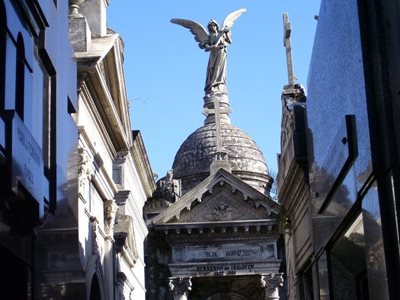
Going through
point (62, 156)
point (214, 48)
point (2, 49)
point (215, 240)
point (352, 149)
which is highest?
point (214, 48)

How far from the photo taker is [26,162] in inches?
345

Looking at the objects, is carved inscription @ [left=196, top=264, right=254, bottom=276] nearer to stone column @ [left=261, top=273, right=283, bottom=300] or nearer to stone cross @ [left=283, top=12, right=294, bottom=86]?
stone column @ [left=261, top=273, right=283, bottom=300]

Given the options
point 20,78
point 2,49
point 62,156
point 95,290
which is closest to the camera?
point 2,49

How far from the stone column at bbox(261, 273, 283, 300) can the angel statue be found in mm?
10463

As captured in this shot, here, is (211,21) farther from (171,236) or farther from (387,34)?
(387,34)

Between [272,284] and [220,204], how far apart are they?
3.49 meters

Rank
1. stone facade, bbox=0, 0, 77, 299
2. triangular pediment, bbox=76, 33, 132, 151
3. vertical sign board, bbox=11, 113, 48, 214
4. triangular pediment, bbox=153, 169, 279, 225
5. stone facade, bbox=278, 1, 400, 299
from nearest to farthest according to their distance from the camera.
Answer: stone facade, bbox=278, 1, 400, 299
vertical sign board, bbox=11, 113, 48, 214
stone facade, bbox=0, 0, 77, 299
triangular pediment, bbox=76, 33, 132, 151
triangular pediment, bbox=153, 169, 279, 225

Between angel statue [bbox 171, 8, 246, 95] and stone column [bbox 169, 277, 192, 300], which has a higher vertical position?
angel statue [bbox 171, 8, 246, 95]

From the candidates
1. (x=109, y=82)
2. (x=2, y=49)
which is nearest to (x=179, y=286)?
(x=109, y=82)

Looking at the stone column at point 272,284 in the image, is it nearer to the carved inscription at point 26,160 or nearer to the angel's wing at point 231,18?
the angel's wing at point 231,18

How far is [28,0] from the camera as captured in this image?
9547 millimetres

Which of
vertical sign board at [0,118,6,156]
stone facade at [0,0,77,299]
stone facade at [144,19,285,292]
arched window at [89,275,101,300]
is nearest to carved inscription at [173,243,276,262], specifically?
Answer: stone facade at [144,19,285,292]

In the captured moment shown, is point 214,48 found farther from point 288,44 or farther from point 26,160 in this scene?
point 26,160

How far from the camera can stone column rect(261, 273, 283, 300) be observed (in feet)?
108
